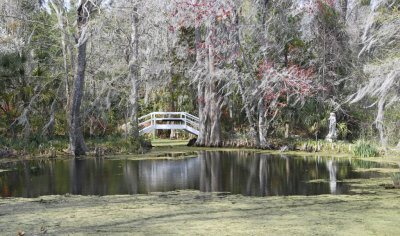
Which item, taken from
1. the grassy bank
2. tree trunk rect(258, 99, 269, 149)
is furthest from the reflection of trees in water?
tree trunk rect(258, 99, 269, 149)

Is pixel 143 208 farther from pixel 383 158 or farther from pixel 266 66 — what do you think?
pixel 266 66

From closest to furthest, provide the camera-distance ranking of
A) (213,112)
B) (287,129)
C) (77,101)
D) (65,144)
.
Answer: (77,101), (65,144), (287,129), (213,112)

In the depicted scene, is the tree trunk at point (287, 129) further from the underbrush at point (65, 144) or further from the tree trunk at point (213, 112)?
the underbrush at point (65, 144)

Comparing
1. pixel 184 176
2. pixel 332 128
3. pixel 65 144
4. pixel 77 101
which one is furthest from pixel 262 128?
pixel 184 176

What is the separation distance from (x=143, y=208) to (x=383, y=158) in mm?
10324

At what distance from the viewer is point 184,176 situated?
12383 mm

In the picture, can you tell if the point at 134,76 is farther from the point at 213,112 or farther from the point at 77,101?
the point at 213,112

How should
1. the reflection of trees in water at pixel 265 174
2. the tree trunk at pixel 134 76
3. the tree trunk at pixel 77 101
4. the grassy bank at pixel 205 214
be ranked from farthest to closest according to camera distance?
1. the tree trunk at pixel 134 76
2. the tree trunk at pixel 77 101
3. the reflection of trees in water at pixel 265 174
4. the grassy bank at pixel 205 214

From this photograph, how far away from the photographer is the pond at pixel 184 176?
10109 mm

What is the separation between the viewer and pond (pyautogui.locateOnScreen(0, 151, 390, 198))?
10109 mm

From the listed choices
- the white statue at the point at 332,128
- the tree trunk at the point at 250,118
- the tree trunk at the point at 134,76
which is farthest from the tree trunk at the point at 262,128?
the tree trunk at the point at 134,76

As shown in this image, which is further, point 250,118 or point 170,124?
point 170,124

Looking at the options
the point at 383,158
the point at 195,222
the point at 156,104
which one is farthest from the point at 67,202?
the point at 156,104

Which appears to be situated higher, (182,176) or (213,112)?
(213,112)
